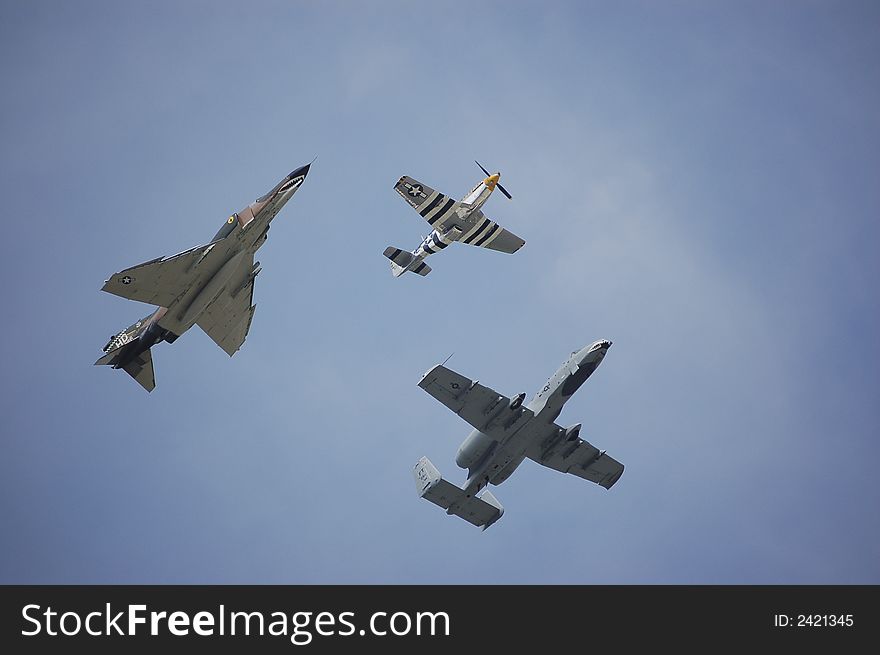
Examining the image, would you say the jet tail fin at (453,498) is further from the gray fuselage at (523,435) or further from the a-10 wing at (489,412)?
the a-10 wing at (489,412)

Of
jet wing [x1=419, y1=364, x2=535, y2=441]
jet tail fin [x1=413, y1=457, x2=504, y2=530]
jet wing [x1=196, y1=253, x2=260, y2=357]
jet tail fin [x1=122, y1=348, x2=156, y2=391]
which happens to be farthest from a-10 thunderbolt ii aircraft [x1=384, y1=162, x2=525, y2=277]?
jet tail fin [x1=122, y1=348, x2=156, y2=391]

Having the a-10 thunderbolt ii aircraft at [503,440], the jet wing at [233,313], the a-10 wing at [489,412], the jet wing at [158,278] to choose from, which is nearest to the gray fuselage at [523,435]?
the a-10 thunderbolt ii aircraft at [503,440]

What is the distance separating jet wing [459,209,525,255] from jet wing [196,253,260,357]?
42.0ft

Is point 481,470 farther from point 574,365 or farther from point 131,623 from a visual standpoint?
point 131,623

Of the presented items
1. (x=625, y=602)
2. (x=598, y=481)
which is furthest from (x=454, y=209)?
(x=625, y=602)

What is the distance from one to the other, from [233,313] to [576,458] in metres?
21.3

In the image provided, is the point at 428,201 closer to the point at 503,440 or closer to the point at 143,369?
the point at 503,440

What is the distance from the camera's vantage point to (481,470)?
5375 cm

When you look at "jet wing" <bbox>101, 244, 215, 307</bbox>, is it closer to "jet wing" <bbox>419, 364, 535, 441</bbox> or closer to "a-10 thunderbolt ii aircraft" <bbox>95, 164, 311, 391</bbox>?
"a-10 thunderbolt ii aircraft" <bbox>95, 164, 311, 391</bbox>

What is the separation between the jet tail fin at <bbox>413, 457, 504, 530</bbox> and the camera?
181 feet

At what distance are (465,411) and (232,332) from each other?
15553 mm

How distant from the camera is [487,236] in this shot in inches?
2392

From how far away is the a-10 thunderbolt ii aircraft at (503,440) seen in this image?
50781 millimetres

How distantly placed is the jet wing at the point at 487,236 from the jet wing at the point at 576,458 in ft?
42.9
